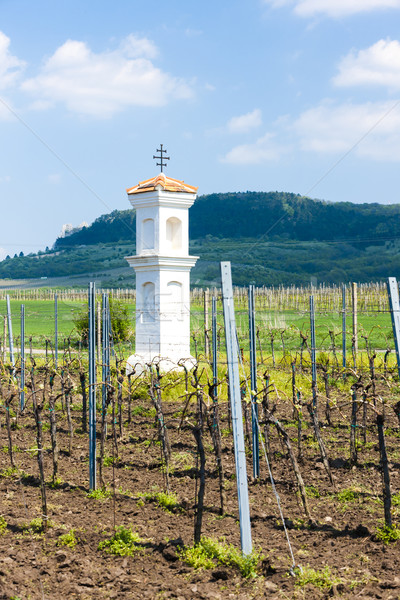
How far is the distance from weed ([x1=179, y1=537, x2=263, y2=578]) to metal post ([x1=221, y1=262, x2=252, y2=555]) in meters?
0.09

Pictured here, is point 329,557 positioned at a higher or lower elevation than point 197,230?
lower

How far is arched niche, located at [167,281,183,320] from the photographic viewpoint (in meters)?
15.9

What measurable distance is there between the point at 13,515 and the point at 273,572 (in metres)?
2.87

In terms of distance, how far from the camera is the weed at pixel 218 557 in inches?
213

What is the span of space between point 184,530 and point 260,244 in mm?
119924

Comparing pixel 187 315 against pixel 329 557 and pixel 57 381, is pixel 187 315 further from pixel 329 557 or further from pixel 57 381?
pixel 329 557

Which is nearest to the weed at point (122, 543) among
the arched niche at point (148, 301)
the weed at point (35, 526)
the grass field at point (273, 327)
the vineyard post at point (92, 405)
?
the weed at point (35, 526)

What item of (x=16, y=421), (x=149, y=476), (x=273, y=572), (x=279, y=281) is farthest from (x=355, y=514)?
(x=279, y=281)

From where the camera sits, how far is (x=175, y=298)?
53.0 ft

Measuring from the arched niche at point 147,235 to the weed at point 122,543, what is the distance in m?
10.8

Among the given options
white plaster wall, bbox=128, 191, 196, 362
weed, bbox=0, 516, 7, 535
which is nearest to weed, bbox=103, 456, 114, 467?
weed, bbox=0, 516, 7, 535

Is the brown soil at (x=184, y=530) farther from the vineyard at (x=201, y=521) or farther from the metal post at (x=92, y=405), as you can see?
the metal post at (x=92, y=405)

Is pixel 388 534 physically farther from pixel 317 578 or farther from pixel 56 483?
pixel 56 483

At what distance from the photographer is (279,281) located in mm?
86750
